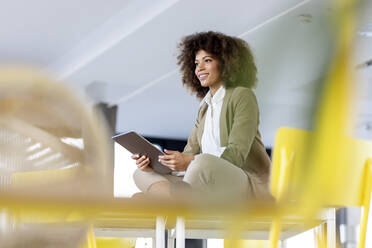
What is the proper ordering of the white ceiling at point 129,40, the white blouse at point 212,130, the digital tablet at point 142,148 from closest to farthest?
the white blouse at point 212,130
the digital tablet at point 142,148
the white ceiling at point 129,40

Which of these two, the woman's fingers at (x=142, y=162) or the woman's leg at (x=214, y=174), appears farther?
the woman's fingers at (x=142, y=162)

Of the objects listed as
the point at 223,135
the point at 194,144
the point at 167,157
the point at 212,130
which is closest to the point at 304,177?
the point at 223,135

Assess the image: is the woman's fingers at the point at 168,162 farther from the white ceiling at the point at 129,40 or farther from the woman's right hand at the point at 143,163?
the white ceiling at the point at 129,40

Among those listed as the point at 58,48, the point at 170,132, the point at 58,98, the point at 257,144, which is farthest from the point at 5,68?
the point at 170,132

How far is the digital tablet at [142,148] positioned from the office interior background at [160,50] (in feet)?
0.10

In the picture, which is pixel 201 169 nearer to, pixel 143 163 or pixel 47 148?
pixel 47 148

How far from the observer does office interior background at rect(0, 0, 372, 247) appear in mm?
207

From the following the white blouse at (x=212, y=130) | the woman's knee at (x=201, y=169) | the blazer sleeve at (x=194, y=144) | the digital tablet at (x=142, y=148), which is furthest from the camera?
the blazer sleeve at (x=194, y=144)

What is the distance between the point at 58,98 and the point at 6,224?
0.15ft

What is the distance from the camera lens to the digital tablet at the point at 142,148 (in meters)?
0.83

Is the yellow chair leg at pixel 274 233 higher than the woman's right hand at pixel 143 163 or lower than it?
lower

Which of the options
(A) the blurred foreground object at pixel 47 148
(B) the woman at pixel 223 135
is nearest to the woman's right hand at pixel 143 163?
(B) the woman at pixel 223 135

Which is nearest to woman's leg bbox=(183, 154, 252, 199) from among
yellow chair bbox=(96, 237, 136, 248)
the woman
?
the woman

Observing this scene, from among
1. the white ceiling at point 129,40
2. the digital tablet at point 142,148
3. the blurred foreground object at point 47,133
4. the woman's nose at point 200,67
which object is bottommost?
the blurred foreground object at point 47,133
